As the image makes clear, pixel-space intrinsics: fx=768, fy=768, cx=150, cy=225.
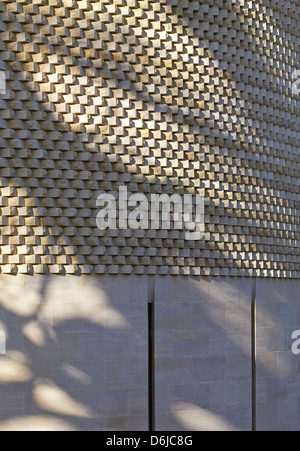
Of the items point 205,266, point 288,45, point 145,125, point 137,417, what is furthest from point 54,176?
point 288,45

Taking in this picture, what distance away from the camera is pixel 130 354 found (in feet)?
27.4

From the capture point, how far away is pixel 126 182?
332 inches

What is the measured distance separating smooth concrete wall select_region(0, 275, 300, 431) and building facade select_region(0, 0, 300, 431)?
0.02 metres

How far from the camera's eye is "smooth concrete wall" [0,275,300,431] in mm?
7852

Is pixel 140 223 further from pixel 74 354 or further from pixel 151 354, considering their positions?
pixel 74 354

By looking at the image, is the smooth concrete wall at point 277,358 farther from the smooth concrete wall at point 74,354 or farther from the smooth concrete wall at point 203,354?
the smooth concrete wall at point 74,354

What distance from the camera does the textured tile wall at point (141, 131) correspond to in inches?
313

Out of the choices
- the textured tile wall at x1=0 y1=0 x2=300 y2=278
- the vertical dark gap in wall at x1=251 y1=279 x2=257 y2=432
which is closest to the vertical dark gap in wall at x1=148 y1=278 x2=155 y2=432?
the textured tile wall at x1=0 y1=0 x2=300 y2=278

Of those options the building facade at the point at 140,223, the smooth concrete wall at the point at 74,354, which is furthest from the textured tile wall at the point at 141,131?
the smooth concrete wall at the point at 74,354

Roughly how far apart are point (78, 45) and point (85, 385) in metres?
3.63

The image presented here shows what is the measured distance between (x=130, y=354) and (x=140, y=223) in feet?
4.74

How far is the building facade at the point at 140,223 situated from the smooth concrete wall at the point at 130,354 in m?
0.02

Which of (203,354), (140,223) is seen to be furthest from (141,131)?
(203,354)

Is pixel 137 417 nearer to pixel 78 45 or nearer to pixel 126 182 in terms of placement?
pixel 126 182
